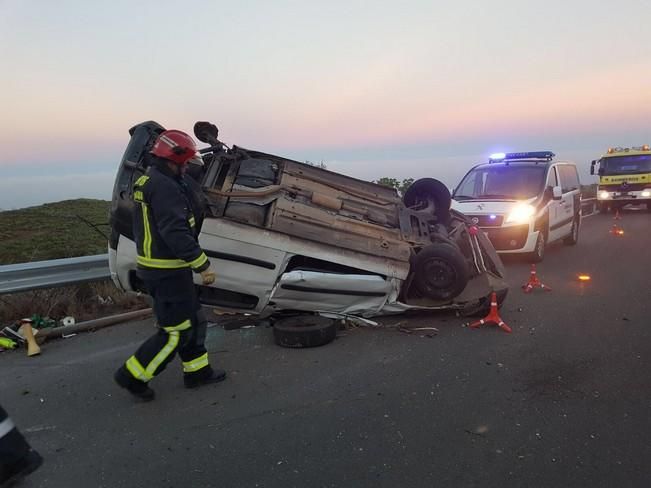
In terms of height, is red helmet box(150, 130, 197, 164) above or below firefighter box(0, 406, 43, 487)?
above

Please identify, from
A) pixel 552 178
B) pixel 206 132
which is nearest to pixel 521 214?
pixel 552 178

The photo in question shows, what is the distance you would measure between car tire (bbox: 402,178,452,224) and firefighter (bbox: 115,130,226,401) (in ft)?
11.2

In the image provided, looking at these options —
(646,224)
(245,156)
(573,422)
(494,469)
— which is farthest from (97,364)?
(646,224)

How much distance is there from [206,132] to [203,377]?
2.40 meters

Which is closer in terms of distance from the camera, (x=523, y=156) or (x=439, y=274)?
(x=439, y=274)

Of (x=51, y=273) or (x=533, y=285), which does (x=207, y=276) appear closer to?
(x=51, y=273)

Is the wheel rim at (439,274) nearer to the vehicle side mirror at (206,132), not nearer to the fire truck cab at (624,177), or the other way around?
the vehicle side mirror at (206,132)

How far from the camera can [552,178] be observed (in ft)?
29.8

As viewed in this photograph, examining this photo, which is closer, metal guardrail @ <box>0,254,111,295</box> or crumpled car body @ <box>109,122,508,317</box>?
crumpled car body @ <box>109,122,508,317</box>

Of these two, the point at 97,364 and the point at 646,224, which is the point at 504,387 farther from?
the point at 646,224

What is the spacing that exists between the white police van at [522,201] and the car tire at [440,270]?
10.7 ft

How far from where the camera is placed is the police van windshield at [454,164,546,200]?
8680mm

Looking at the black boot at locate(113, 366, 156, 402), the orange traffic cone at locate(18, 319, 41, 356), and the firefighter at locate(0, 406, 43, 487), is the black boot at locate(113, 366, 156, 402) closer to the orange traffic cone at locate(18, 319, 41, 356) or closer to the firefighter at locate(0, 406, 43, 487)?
the firefighter at locate(0, 406, 43, 487)

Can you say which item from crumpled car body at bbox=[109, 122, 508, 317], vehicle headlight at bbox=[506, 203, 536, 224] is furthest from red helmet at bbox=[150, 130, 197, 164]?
vehicle headlight at bbox=[506, 203, 536, 224]
